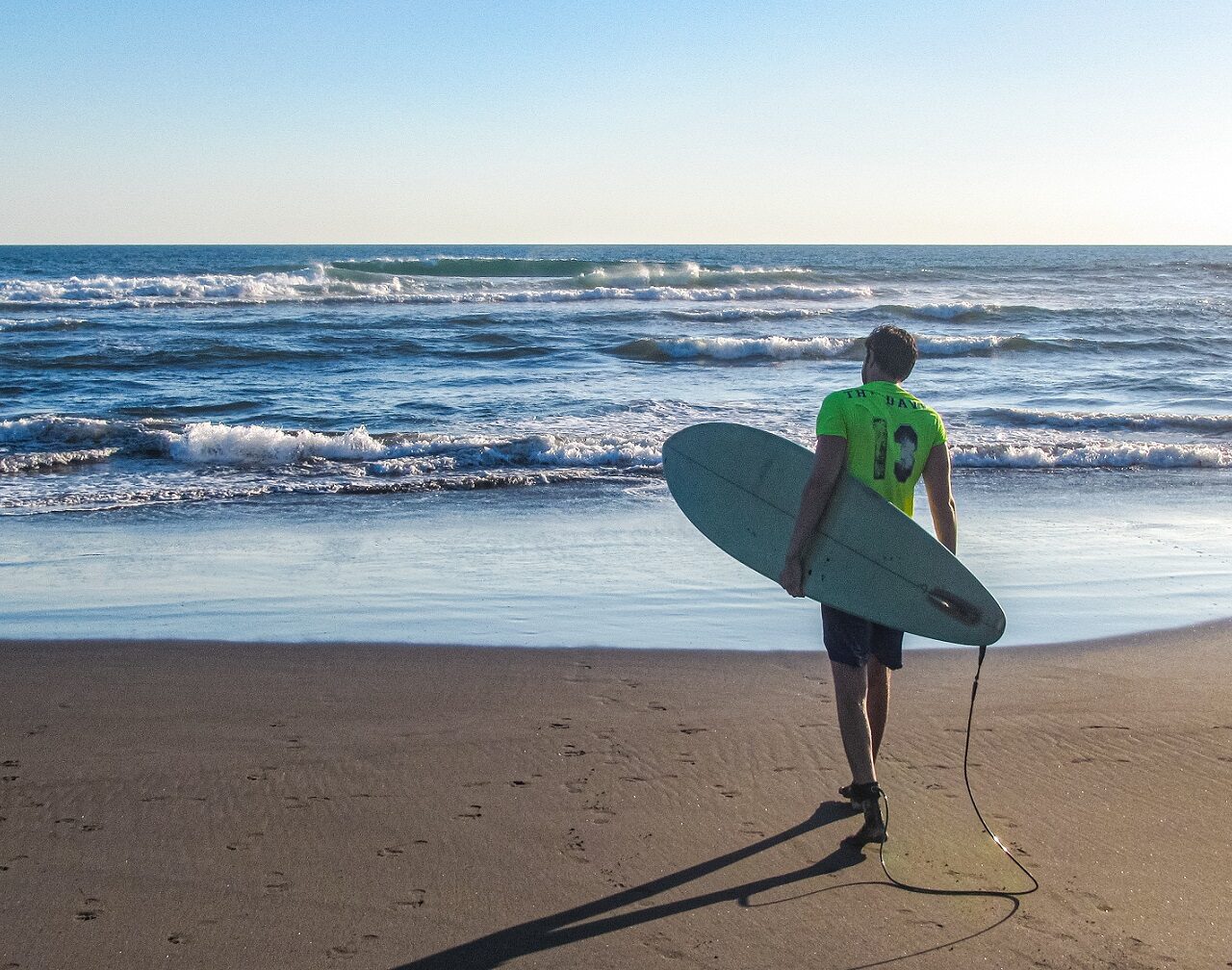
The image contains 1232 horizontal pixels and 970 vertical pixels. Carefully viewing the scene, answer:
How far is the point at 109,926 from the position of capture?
2623mm

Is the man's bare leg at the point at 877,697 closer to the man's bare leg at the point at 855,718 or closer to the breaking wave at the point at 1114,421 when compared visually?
the man's bare leg at the point at 855,718

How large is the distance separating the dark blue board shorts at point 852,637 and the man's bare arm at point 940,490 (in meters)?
0.32

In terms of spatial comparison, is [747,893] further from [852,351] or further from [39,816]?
[852,351]

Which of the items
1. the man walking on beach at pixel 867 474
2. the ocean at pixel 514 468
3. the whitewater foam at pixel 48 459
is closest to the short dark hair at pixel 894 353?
the man walking on beach at pixel 867 474

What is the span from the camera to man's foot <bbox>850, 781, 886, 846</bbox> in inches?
119

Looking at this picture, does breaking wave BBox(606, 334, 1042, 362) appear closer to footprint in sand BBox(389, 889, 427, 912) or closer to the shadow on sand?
the shadow on sand

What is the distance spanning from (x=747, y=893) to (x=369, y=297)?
29733mm

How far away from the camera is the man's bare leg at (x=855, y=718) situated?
3076mm

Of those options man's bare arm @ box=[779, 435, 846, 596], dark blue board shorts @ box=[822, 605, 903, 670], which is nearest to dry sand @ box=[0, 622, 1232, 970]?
dark blue board shorts @ box=[822, 605, 903, 670]

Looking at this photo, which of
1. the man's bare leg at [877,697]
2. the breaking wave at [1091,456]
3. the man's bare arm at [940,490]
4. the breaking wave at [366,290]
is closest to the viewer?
the man's bare arm at [940,490]

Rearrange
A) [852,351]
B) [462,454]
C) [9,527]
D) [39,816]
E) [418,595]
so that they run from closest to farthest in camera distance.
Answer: [39,816] → [418,595] → [9,527] → [462,454] → [852,351]

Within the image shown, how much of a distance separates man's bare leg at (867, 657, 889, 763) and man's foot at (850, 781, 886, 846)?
219 mm

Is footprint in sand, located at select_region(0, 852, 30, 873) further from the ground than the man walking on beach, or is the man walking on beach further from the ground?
the man walking on beach

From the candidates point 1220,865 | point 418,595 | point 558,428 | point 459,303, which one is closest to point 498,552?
point 418,595
